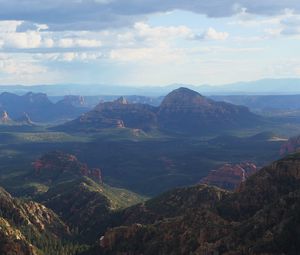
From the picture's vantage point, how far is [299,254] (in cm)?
14400

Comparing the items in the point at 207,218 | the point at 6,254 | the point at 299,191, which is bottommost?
the point at 6,254

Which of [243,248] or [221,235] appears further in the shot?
[221,235]

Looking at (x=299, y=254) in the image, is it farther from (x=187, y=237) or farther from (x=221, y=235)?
(x=187, y=237)

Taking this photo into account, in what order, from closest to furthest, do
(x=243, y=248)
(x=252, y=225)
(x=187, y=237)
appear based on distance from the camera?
(x=243, y=248), (x=252, y=225), (x=187, y=237)

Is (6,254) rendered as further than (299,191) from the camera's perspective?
Yes

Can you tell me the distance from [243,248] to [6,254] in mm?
86138

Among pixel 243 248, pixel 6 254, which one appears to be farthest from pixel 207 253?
pixel 6 254

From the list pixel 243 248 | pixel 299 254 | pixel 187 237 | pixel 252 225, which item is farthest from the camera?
pixel 187 237

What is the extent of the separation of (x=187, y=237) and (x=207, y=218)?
11.1 m

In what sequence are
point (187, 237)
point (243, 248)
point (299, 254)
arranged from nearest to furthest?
point (299, 254) < point (243, 248) < point (187, 237)

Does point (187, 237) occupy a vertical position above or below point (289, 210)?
below

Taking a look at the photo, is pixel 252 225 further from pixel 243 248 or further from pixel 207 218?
pixel 207 218

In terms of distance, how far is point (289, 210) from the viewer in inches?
6550

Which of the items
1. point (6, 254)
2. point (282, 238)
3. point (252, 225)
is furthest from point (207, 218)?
point (6, 254)
